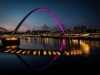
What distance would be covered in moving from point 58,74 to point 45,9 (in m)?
69.1

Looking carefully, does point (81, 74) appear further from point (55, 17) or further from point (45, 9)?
point (55, 17)

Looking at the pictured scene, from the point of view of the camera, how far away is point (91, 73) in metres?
12.0

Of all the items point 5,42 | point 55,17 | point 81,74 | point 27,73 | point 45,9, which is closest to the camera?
point 81,74

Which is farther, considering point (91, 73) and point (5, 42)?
point (5, 42)

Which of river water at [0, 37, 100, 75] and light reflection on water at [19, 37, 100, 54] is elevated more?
river water at [0, 37, 100, 75]

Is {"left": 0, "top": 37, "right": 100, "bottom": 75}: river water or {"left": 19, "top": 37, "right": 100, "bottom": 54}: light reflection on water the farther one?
{"left": 19, "top": 37, "right": 100, "bottom": 54}: light reflection on water

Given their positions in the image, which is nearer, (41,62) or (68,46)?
(41,62)

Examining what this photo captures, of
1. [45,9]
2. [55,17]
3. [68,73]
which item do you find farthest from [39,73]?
[55,17]

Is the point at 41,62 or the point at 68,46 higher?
the point at 41,62

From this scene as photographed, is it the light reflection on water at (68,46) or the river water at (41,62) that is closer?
the river water at (41,62)

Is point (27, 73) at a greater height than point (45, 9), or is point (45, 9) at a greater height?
point (45, 9)

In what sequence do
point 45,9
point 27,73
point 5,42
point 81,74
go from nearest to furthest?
1. point 81,74
2. point 27,73
3. point 5,42
4. point 45,9

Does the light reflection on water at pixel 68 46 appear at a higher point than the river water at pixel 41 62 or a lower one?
lower

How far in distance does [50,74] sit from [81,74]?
243 cm
